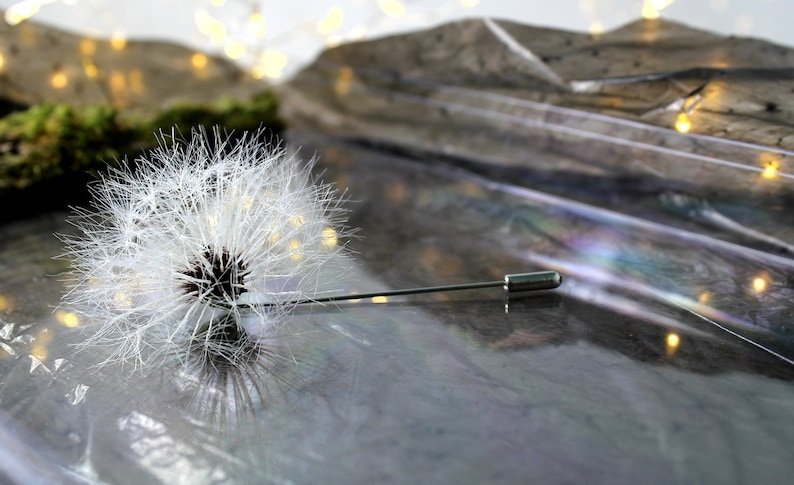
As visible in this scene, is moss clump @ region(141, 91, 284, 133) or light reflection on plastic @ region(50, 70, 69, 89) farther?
light reflection on plastic @ region(50, 70, 69, 89)

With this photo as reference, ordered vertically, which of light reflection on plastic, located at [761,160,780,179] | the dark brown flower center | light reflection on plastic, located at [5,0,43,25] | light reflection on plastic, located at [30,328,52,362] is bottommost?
light reflection on plastic, located at [30,328,52,362]

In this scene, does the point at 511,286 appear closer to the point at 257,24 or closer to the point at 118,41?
the point at 257,24

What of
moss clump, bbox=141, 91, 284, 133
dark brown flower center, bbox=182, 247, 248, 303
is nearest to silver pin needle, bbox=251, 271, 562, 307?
dark brown flower center, bbox=182, 247, 248, 303

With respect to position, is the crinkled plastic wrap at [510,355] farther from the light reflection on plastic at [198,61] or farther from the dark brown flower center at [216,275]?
the light reflection on plastic at [198,61]

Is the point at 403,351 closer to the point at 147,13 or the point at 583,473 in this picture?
the point at 583,473

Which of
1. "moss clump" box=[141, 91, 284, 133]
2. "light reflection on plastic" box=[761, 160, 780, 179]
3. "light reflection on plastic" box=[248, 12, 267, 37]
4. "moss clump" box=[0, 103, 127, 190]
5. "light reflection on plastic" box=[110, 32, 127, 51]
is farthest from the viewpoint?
"light reflection on plastic" box=[248, 12, 267, 37]

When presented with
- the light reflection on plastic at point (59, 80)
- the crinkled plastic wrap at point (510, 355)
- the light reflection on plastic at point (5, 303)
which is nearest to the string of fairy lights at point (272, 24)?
the light reflection on plastic at point (59, 80)

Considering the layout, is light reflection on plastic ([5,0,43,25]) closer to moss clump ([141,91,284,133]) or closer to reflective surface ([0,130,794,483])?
moss clump ([141,91,284,133])

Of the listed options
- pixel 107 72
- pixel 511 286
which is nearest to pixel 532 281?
pixel 511 286

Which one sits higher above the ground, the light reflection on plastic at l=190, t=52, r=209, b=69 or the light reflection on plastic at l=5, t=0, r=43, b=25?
the light reflection on plastic at l=5, t=0, r=43, b=25
